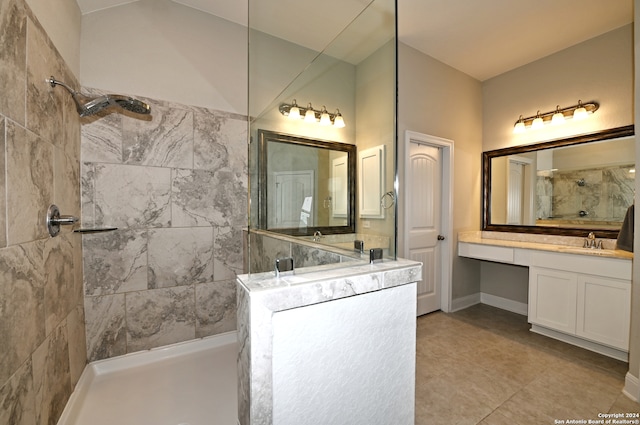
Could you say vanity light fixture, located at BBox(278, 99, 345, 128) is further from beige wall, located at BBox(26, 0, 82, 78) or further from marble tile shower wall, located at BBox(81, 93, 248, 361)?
beige wall, located at BBox(26, 0, 82, 78)

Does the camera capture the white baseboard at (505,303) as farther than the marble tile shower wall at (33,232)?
Yes

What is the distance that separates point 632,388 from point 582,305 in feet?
2.38

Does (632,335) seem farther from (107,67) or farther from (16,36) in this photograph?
(107,67)

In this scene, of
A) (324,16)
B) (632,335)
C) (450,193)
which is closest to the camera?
(632,335)

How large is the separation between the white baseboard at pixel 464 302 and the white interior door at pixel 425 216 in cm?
22

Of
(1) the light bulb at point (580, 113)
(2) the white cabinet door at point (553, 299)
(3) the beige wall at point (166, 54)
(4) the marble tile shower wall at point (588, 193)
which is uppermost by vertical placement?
(3) the beige wall at point (166, 54)

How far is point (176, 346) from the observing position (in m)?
2.05

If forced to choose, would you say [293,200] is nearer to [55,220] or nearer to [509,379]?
[55,220]

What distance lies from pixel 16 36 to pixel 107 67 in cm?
100

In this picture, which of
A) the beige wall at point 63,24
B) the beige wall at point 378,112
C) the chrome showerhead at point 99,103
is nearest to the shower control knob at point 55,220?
the chrome showerhead at point 99,103

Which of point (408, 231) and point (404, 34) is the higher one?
point (404, 34)

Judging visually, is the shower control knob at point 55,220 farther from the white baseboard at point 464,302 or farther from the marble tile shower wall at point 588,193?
the marble tile shower wall at point 588,193

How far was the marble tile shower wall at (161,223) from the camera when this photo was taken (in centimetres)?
183

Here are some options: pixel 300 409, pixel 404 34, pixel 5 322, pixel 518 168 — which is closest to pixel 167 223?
pixel 5 322
